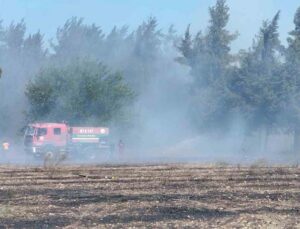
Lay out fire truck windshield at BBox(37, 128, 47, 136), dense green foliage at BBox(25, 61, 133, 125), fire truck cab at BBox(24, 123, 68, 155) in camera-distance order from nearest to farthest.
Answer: fire truck cab at BBox(24, 123, 68, 155), fire truck windshield at BBox(37, 128, 47, 136), dense green foliage at BBox(25, 61, 133, 125)

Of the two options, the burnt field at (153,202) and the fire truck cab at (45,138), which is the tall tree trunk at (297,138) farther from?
the burnt field at (153,202)

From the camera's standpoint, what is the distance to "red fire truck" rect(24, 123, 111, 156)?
4553cm

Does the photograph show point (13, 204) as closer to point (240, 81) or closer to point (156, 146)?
point (240, 81)

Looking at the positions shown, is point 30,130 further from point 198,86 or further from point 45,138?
point 198,86

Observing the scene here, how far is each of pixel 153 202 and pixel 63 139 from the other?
3313 cm

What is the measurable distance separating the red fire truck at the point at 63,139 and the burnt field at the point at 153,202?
2517 cm

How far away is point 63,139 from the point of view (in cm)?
4650

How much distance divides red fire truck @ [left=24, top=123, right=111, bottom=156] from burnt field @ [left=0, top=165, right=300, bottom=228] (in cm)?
2517

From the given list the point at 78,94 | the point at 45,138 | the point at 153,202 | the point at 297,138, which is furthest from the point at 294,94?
the point at 153,202

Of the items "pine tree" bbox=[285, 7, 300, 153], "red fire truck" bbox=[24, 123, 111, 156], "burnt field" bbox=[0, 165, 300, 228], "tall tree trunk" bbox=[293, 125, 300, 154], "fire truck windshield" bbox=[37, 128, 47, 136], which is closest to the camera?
"burnt field" bbox=[0, 165, 300, 228]

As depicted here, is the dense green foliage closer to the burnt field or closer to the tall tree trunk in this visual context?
the tall tree trunk

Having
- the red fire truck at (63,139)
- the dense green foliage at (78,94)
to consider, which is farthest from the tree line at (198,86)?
the red fire truck at (63,139)

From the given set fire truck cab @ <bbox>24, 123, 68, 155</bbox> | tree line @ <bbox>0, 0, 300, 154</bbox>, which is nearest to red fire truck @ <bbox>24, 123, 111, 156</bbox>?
fire truck cab @ <bbox>24, 123, 68, 155</bbox>

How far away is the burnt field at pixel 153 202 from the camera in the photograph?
11.6m
